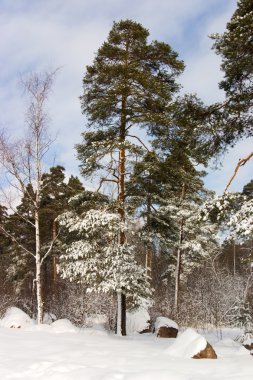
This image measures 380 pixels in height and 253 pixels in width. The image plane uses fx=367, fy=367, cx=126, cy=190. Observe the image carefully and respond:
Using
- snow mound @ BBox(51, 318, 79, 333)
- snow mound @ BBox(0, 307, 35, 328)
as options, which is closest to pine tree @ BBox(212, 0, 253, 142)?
snow mound @ BBox(51, 318, 79, 333)

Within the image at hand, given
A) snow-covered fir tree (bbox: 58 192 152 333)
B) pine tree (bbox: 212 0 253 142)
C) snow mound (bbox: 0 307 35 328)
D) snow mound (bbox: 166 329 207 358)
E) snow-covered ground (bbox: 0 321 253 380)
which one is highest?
pine tree (bbox: 212 0 253 142)

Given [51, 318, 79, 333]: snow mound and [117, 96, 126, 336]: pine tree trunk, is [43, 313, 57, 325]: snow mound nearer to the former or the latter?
[51, 318, 79, 333]: snow mound

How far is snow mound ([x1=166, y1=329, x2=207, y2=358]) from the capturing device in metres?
8.56

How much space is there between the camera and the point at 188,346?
8.93 metres

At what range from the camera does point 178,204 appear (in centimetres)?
2084

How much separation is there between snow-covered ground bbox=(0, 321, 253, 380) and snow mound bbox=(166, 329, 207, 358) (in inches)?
9.5

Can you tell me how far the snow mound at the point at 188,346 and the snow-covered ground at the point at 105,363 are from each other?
0.79ft

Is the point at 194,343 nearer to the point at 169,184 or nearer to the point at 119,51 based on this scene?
the point at 169,184

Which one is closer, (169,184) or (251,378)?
(251,378)

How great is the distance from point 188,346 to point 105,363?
2280mm

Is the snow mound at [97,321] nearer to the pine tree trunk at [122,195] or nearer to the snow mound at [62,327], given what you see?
the snow mound at [62,327]

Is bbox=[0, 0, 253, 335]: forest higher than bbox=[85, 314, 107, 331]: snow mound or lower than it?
higher

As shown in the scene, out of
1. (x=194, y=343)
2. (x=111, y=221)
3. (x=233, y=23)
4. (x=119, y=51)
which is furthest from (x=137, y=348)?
(x=119, y=51)

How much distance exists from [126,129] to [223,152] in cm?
507
